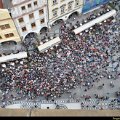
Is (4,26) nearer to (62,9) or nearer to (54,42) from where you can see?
(54,42)

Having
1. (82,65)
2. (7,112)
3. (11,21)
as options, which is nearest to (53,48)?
(82,65)

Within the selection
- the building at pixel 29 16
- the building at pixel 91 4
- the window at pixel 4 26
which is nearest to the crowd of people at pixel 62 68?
A: the building at pixel 29 16

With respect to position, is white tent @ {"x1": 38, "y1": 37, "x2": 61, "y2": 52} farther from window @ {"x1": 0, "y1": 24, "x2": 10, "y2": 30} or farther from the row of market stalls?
window @ {"x1": 0, "y1": 24, "x2": 10, "y2": 30}

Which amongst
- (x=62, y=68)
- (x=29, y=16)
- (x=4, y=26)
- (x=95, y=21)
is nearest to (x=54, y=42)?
(x=62, y=68)

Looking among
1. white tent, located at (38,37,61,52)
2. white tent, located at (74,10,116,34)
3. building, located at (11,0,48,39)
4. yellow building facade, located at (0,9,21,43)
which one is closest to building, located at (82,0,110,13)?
white tent, located at (74,10,116,34)

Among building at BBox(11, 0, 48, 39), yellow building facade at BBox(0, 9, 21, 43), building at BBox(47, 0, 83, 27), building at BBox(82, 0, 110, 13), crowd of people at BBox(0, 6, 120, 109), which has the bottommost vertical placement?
crowd of people at BBox(0, 6, 120, 109)
